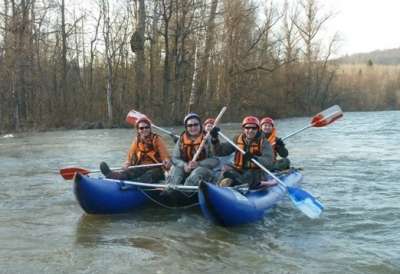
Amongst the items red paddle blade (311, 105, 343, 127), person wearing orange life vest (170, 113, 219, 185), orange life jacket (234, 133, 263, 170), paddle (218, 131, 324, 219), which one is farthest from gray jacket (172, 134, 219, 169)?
red paddle blade (311, 105, 343, 127)

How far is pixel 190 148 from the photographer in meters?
7.24

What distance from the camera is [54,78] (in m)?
23.3

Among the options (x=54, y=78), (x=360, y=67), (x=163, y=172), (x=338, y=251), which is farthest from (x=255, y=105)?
(x=338, y=251)

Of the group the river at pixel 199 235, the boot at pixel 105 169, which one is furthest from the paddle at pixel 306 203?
the boot at pixel 105 169

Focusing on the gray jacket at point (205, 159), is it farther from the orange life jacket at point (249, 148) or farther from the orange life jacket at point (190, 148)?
the orange life jacket at point (249, 148)

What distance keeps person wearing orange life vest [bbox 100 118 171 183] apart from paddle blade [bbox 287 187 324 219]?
1713 millimetres

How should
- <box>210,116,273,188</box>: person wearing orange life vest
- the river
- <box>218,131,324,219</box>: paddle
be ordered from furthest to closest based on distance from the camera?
1. <box>210,116,273,188</box>: person wearing orange life vest
2. <box>218,131,324,219</box>: paddle
3. the river

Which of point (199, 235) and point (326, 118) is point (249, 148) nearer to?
point (199, 235)

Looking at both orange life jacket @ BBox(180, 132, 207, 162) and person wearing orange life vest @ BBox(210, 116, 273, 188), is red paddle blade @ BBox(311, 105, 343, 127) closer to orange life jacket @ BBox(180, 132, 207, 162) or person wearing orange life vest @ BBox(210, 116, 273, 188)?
person wearing orange life vest @ BBox(210, 116, 273, 188)

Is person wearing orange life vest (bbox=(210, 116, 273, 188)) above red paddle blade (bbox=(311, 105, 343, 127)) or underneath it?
underneath

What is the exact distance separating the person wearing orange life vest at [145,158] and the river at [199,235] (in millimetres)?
497

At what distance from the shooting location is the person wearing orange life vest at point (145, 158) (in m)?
7.29

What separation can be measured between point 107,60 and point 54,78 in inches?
90.4

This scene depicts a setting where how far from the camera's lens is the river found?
5074mm
